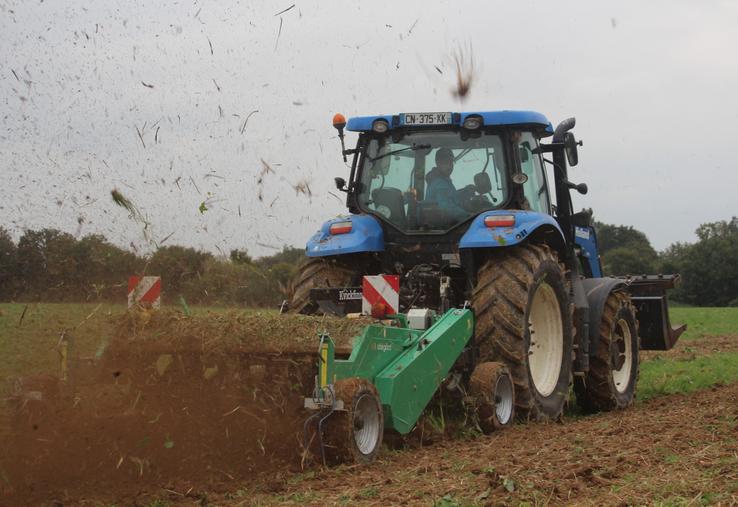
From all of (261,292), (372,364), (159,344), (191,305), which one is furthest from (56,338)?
(261,292)

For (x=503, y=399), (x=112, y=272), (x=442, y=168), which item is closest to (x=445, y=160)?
(x=442, y=168)

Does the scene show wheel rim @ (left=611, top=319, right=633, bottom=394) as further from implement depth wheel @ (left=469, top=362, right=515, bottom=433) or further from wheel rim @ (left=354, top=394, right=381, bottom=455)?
wheel rim @ (left=354, top=394, right=381, bottom=455)

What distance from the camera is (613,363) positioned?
9.19 metres

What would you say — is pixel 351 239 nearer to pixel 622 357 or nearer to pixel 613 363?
pixel 613 363

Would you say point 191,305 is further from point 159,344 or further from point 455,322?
point 455,322

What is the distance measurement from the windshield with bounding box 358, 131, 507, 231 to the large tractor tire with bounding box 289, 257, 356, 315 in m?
0.59

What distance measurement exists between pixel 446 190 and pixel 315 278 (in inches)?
51.3

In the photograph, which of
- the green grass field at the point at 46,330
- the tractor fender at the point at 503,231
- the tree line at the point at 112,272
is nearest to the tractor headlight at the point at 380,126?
the tractor fender at the point at 503,231

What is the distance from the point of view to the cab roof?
25.6ft

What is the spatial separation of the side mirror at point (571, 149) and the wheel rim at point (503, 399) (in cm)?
245

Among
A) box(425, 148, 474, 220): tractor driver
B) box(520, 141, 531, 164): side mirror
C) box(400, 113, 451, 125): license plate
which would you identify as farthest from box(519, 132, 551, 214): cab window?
box(400, 113, 451, 125): license plate

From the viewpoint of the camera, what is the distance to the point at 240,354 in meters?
5.66

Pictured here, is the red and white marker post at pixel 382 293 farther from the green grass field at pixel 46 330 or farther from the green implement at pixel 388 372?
the green grass field at pixel 46 330

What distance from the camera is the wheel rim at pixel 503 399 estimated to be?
6887mm
